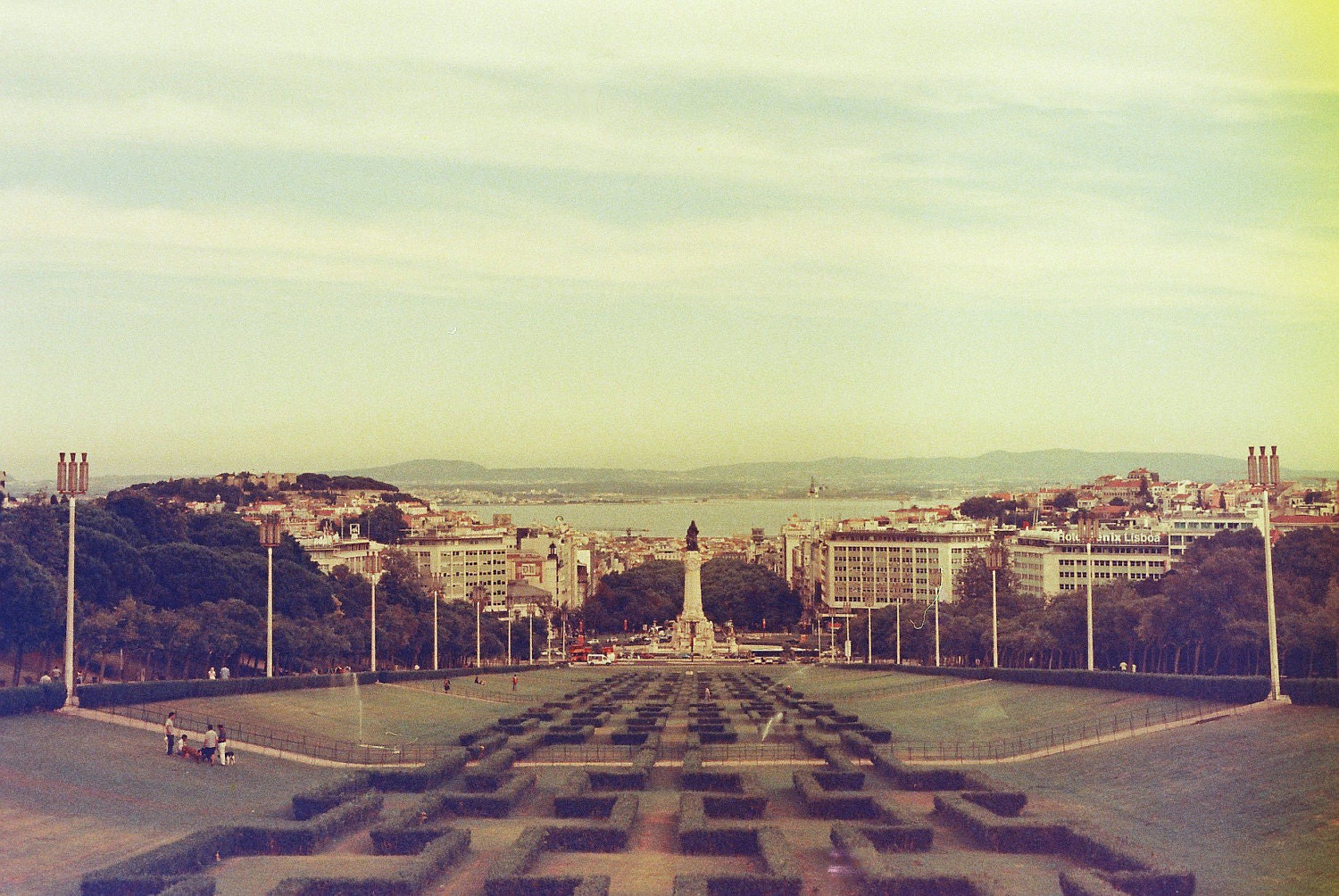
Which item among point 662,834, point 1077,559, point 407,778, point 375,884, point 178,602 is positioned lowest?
point 1077,559

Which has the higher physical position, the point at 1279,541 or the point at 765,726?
the point at 1279,541

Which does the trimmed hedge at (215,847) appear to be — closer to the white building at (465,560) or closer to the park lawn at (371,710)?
the park lawn at (371,710)

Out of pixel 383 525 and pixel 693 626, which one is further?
pixel 383 525

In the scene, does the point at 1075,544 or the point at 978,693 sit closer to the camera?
the point at 978,693

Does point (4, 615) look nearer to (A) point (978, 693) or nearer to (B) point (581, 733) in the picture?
(B) point (581, 733)

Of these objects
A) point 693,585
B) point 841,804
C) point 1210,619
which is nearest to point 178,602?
point 1210,619

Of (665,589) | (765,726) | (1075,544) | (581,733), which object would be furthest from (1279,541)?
(665,589)

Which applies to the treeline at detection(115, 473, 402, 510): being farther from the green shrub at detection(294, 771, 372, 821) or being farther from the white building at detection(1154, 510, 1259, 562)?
the white building at detection(1154, 510, 1259, 562)

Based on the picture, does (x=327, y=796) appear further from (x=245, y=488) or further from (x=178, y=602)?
(x=245, y=488)
